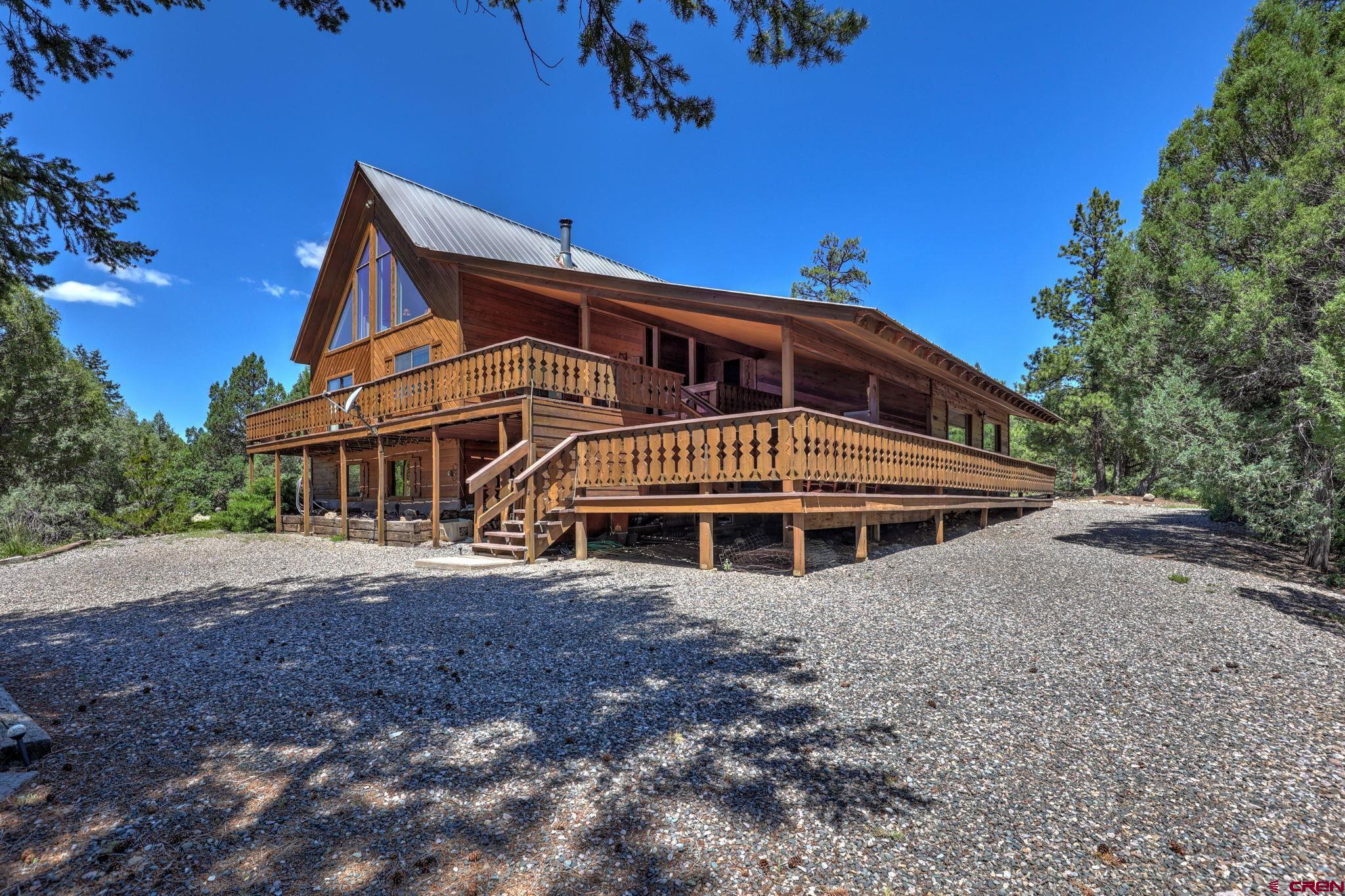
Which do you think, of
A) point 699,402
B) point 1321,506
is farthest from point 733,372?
point 1321,506

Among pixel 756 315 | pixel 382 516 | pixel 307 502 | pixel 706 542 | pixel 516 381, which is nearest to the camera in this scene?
pixel 706 542

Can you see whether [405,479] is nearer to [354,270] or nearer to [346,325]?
[346,325]

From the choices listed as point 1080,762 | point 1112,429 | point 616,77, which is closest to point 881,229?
point 1112,429

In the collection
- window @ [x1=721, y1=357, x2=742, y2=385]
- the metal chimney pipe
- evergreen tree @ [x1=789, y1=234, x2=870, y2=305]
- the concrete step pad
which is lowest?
the concrete step pad

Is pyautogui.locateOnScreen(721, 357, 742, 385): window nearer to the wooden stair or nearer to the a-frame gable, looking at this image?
the a-frame gable

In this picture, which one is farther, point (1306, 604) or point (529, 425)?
point (529, 425)

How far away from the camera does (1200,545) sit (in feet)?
40.9

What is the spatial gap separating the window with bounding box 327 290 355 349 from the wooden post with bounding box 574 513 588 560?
1357 cm

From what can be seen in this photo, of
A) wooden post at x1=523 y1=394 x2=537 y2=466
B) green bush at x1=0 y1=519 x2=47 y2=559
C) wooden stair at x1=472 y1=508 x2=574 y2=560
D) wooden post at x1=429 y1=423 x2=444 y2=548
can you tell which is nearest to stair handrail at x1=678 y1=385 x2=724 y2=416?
wooden post at x1=523 y1=394 x2=537 y2=466

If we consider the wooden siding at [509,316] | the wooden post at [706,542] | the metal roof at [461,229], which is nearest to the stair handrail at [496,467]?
the wooden post at [706,542]

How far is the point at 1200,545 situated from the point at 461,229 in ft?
65.3

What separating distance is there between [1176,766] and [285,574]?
457 inches

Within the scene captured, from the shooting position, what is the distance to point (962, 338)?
65.6 m

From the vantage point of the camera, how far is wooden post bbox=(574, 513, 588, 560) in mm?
10625
